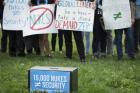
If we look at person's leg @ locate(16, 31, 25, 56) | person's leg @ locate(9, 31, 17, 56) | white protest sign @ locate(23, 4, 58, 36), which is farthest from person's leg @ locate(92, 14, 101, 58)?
person's leg @ locate(9, 31, 17, 56)

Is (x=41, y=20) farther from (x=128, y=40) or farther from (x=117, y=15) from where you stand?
(x=128, y=40)

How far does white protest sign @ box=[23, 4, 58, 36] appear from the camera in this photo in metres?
12.1

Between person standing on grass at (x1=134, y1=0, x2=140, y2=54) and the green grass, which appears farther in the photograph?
person standing on grass at (x1=134, y1=0, x2=140, y2=54)

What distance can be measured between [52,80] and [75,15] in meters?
4.51

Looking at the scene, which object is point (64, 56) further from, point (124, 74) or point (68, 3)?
point (124, 74)

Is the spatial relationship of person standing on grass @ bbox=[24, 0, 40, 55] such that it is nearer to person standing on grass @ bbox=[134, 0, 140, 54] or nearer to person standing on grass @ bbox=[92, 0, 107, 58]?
person standing on grass @ bbox=[92, 0, 107, 58]

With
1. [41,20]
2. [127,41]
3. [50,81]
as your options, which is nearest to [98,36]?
[127,41]

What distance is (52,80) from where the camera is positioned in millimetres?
7410

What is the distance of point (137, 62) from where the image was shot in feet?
37.7

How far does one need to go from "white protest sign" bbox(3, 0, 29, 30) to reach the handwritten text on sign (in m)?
4.85

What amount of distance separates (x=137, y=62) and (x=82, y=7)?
1919 mm

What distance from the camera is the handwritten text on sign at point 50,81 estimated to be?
7359mm

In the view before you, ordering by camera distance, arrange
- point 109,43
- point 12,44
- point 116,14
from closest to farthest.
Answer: point 116,14
point 12,44
point 109,43

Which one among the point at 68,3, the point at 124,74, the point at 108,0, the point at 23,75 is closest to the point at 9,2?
the point at 68,3
